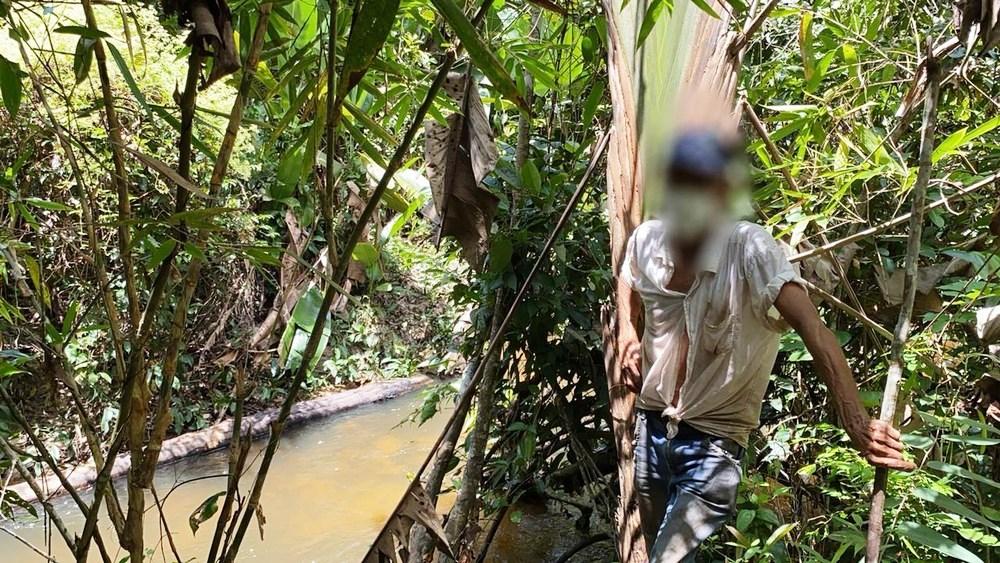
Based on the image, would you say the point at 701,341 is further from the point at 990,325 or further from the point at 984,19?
the point at 984,19

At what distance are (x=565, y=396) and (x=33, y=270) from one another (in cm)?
163

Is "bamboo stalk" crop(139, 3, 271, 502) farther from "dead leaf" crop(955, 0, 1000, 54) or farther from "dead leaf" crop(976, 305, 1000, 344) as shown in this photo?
"dead leaf" crop(976, 305, 1000, 344)

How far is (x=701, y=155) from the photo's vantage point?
47.6 inches

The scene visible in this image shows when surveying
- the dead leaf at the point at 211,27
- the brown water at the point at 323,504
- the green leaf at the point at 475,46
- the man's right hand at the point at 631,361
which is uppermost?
the dead leaf at the point at 211,27

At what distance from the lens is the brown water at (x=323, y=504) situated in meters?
2.94

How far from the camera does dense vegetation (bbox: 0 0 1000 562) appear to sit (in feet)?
2.68

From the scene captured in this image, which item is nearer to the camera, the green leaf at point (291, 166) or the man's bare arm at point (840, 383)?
the man's bare arm at point (840, 383)

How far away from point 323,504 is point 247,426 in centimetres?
59

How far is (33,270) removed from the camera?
1057 mm

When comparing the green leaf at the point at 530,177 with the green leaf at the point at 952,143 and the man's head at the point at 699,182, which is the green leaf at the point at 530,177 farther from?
the green leaf at the point at 952,143

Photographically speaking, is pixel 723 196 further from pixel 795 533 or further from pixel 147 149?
pixel 147 149

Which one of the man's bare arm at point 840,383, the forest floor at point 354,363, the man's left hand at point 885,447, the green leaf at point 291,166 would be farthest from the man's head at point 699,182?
the forest floor at point 354,363

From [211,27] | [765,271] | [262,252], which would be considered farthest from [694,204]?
[211,27]

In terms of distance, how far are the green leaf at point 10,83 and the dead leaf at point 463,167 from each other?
1038 millimetres
